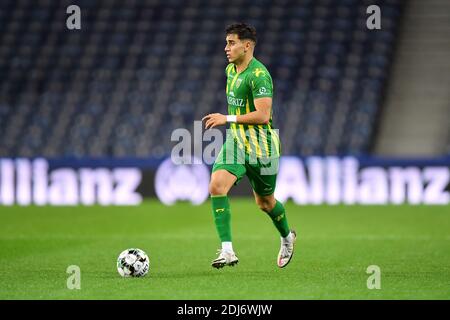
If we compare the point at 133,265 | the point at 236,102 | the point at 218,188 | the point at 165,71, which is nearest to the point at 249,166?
the point at 218,188

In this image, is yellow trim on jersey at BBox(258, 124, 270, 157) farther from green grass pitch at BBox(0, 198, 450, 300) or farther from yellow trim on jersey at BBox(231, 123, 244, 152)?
green grass pitch at BBox(0, 198, 450, 300)

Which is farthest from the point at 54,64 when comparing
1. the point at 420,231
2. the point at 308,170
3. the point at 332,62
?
the point at 420,231

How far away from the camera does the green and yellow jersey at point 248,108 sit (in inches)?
361

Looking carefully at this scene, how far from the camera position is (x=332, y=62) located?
23.9 meters

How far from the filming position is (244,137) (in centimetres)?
925

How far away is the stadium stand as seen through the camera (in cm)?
2242

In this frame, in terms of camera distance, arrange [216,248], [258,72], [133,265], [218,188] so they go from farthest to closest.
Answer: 1. [216,248]
2. [258,72]
3. [218,188]
4. [133,265]

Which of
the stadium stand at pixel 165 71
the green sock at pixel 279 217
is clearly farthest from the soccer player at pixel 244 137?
the stadium stand at pixel 165 71

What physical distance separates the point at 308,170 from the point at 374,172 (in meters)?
1.24

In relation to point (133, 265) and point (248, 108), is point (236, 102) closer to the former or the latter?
point (248, 108)

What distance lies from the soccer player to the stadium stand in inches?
490

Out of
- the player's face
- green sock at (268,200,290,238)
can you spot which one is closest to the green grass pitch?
green sock at (268,200,290,238)

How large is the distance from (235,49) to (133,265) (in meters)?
2.13

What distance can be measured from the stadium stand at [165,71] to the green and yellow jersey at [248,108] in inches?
492
